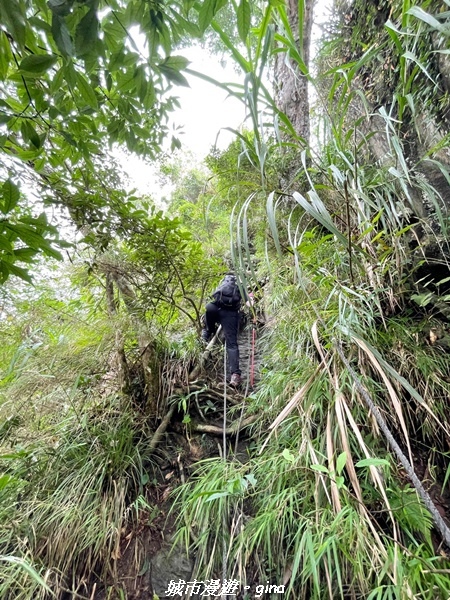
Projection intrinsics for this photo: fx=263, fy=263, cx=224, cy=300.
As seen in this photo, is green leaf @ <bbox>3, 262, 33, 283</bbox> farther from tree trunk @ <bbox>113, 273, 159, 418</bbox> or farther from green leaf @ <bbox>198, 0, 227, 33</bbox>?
tree trunk @ <bbox>113, 273, 159, 418</bbox>

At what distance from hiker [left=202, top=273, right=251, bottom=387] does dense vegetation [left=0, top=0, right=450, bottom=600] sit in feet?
1.33

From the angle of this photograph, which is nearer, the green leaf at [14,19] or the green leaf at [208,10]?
the green leaf at [14,19]

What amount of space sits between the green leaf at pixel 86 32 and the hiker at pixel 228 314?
2.04 metres

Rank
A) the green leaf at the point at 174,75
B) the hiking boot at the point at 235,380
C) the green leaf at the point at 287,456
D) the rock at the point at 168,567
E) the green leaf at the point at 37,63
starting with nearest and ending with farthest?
1. the green leaf at the point at 37,63
2. the green leaf at the point at 174,75
3. the green leaf at the point at 287,456
4. the rock at the point at 168,567
5. the hiking boot at the point at 235,380

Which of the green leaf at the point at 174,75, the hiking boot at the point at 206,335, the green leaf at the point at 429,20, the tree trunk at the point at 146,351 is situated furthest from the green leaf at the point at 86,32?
the hiking boot at the point at 206,335

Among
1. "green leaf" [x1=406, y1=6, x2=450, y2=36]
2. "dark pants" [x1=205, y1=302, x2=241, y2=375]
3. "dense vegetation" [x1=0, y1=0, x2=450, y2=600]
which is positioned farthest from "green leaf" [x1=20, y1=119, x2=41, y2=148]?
"dark pants" [x1=205, y1=302, x2=241, y2=375]

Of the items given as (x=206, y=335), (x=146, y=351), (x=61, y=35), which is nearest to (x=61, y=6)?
(x=61, y=35)

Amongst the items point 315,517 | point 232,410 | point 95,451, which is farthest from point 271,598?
point 95,451

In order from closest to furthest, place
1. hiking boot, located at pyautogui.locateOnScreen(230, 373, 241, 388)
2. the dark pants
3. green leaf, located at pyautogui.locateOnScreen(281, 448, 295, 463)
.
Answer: green leaf, located at pyautogui.locateOnScreen(281, 448, 295, 463) < hiking boot, located at pyautogui.locateOnScreen(230, 373, 241, 388) < the dark pants

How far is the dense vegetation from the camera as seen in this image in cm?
82

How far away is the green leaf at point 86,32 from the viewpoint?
0.57 meters

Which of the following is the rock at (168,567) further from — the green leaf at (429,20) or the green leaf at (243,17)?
the green leaf at (429,20)

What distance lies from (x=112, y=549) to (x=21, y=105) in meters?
1.99

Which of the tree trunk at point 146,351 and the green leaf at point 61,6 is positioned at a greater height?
the green leaf at point 61,6
